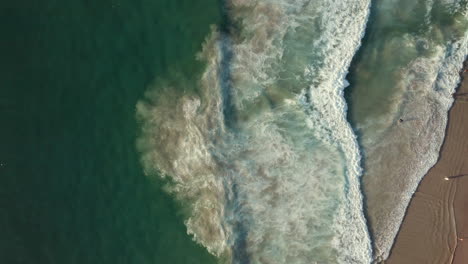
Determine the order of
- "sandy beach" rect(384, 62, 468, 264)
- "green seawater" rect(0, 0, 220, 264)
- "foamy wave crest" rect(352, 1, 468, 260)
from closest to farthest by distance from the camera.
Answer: "sandy beach" rect(384, 62, 468, 264) → "foamy wave crest" rect(352, 1, 468, 260) → "green seawater" rect(0, 0, 220, 264)

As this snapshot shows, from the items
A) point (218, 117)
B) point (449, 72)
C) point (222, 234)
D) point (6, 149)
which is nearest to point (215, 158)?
point (218, 117)

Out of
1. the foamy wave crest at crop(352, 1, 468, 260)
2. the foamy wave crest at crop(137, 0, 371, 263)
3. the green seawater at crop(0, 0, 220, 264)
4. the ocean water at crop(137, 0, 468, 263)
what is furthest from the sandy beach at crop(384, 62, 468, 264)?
the green seawater at crop(0, 0, 220, 264)

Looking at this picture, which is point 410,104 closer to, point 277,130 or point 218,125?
point 277,130

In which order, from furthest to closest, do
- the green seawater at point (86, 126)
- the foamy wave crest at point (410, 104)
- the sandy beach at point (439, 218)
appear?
the green seawater at point (86, 126), the foamy wave crest at point (410, 104), the sandy beach at point (439, 218)

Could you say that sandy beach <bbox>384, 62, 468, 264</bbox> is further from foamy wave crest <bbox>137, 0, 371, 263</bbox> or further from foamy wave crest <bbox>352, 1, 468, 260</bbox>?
foamy wave crest <bbox>137, 0, 371, 263</bbox>

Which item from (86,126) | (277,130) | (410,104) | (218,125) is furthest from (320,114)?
(86,126)

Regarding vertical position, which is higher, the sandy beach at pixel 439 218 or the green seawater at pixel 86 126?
the green seawater at pixel 86 126

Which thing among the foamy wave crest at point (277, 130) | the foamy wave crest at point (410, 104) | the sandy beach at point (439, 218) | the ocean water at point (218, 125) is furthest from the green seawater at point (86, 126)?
the sandy beach at point (439, 218)

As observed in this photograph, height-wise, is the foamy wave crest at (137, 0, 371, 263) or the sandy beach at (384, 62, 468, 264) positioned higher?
the foamy wave crest at (137, 0, 371, 263)

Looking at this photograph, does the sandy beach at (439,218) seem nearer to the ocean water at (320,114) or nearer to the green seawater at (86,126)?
the ocean water at (320,114)
